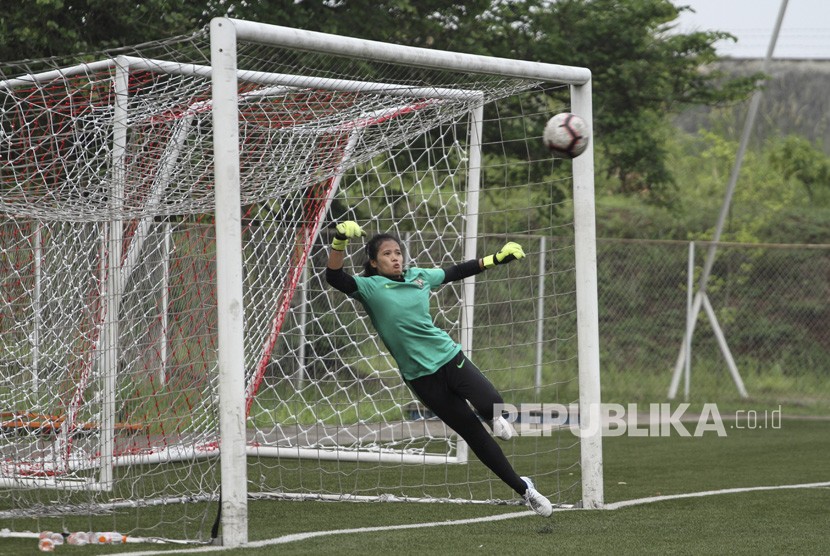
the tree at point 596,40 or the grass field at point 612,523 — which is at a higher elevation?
the tree at point 596,40

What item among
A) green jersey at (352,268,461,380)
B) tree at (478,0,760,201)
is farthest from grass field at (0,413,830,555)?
tree at (478,0,760,201)

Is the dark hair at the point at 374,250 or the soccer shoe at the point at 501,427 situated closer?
the soccer shoe at the point at 501,427

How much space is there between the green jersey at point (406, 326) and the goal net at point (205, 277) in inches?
30.5

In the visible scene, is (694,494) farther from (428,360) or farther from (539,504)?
(428,360)

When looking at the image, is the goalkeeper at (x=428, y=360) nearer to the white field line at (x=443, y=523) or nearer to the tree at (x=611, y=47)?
the white field line at (x=443, y=523)

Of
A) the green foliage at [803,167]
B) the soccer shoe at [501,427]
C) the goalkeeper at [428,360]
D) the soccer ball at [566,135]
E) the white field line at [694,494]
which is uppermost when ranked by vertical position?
the green foliage at [803,167]

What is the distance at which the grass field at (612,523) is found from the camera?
566 cm

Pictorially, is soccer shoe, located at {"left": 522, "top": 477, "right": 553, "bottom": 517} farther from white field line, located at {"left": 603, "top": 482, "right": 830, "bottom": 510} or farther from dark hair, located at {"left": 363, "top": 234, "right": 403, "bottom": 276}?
dark hair, located at {"left": 363, "top": 234, "right": 403, "bottom": 276}

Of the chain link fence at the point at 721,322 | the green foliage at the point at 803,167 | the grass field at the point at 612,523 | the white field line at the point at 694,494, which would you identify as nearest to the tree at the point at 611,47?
the chain link fence at the point at 721,322

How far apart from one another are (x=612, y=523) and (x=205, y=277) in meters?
3.88

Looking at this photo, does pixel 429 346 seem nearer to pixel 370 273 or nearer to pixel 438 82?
pixel 370 273

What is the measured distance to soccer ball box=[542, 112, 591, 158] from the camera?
6742mm

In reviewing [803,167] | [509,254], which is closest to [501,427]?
[509,254]

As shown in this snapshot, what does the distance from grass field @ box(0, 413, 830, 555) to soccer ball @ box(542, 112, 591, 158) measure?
2100 millimetres
